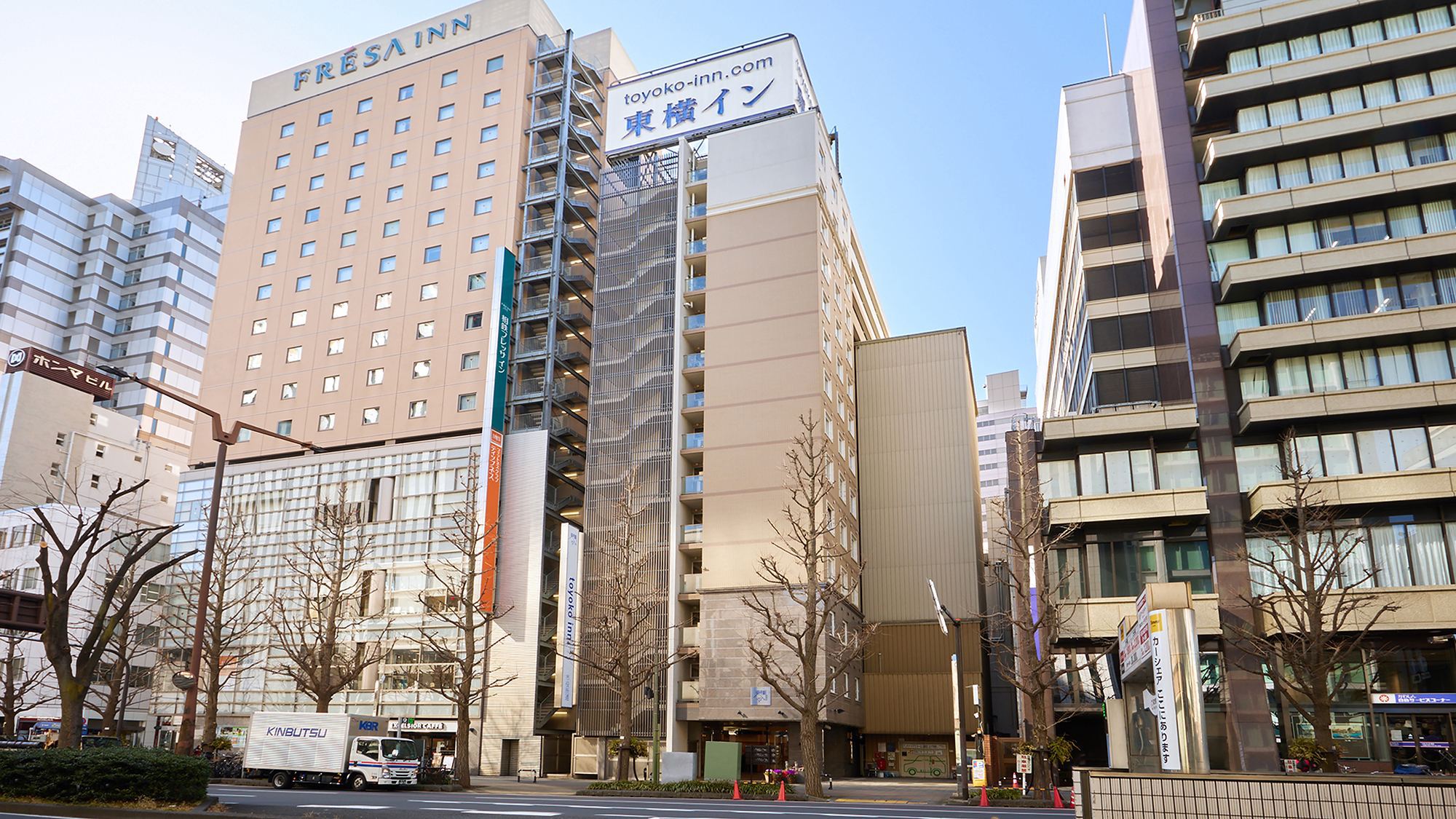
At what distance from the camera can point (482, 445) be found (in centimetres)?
5806

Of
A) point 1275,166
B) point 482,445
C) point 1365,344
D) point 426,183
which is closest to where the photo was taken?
point 1365,344

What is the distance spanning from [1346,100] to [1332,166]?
3.33m

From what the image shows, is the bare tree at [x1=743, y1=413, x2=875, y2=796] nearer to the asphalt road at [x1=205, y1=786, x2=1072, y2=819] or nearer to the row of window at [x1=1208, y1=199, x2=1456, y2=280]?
the asphalt road at [x1=205, y1=786, x2=1072, y2=819]

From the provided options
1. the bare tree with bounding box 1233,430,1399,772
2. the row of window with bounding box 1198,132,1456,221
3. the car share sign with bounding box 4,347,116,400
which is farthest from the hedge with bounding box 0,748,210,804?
the row of window with bounding box 1198,132,1456,221

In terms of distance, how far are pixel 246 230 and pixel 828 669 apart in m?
56.8

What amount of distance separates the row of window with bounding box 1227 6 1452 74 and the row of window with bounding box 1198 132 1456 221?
184 inches

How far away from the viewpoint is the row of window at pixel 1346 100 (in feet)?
137

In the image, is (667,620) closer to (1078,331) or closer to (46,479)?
(1078,331)

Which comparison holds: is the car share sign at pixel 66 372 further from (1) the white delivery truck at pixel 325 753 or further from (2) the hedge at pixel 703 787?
(2) the hedge at pixel 703 787

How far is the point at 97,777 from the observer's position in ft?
63.6

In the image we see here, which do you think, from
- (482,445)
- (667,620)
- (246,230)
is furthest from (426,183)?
(667,620)

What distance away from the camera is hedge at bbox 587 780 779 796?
34062 mm

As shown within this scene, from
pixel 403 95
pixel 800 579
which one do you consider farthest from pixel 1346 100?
pixel 403 95

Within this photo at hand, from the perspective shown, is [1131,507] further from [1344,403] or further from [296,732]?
[296,732]
